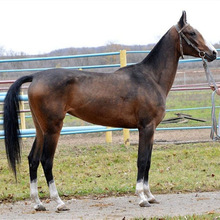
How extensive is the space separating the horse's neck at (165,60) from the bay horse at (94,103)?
0.6 inches

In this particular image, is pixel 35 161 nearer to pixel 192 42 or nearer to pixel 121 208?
pixel 121 208

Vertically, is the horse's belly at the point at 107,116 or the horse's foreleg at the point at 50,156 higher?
the horse's belly at the point at 107,116

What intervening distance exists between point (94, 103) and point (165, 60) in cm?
121

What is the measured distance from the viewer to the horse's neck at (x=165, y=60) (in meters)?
5.96

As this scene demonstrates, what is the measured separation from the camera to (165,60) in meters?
6.00

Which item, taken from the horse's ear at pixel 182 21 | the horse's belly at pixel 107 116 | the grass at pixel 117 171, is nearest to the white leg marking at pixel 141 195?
the horse's belly at pixel 107 116

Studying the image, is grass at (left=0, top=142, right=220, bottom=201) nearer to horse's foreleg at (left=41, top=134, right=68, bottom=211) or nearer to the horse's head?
horse's foreleg at (left=41, top=134, right=68, bottom=211)

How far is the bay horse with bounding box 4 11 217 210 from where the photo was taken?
17.7 feet

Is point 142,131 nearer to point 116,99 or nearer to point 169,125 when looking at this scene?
point 116,99

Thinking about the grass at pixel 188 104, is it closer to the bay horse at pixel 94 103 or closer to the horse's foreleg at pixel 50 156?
the bay horse at pixel 94 103

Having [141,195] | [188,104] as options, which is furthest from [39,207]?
[188,104]

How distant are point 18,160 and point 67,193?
1169 millimetres

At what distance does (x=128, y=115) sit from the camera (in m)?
5.68

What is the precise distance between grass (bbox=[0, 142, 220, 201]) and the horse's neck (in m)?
1.78
